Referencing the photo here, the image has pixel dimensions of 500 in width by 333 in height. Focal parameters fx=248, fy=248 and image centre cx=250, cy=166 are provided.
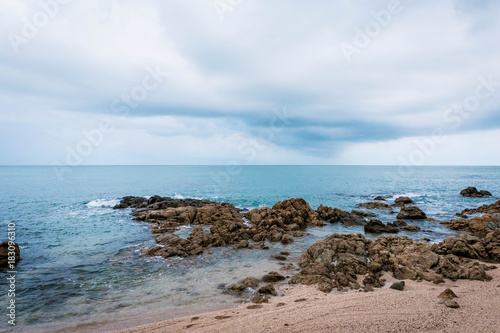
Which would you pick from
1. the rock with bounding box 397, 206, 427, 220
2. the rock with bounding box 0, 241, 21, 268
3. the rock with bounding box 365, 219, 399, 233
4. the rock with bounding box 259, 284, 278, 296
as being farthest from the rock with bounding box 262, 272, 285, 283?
the rock with bounding box 397, 206, 427, 220

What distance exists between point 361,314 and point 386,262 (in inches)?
310

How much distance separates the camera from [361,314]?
9.23 m

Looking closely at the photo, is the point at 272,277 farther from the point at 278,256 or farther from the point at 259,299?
the point at 278,256

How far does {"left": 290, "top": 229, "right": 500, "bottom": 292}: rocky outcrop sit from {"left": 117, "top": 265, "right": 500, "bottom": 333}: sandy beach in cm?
144

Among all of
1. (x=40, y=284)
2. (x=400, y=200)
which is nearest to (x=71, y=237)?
(x=40, y=284)

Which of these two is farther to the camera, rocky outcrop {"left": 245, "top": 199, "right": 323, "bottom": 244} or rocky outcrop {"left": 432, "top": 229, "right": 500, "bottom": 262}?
rocky outcrop {"left": 245, "top": 199, "right": 323, "bottom": 244}

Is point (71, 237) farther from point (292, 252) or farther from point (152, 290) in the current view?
point (292, 252)

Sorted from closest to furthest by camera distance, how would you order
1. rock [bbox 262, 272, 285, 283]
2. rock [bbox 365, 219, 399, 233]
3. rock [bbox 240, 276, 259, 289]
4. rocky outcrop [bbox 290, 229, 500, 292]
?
rocky outcrop [bbox 290, 229, 500, 292], rock [bbox 240, 276, 259, 289], rock [bbox 262, 272, 285, 283], rock [bbox 365, 219, 399, 233]

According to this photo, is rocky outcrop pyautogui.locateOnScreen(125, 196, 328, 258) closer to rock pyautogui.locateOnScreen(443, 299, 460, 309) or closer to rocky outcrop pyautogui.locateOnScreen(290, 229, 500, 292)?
rocky outcrop pyautogui.locateOnScreen(290, 229, 500, 292)

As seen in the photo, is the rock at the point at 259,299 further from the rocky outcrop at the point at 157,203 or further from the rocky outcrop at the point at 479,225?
the rocky outcrop at the point at 157,203

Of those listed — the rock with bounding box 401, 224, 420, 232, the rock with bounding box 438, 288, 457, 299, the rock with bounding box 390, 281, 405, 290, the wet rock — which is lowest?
the rock with bounding box 401, 224, 420, 232

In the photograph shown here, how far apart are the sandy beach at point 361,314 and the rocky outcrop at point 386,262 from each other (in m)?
1.44

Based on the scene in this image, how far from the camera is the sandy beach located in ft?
27.2

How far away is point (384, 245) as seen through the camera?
19406mm
